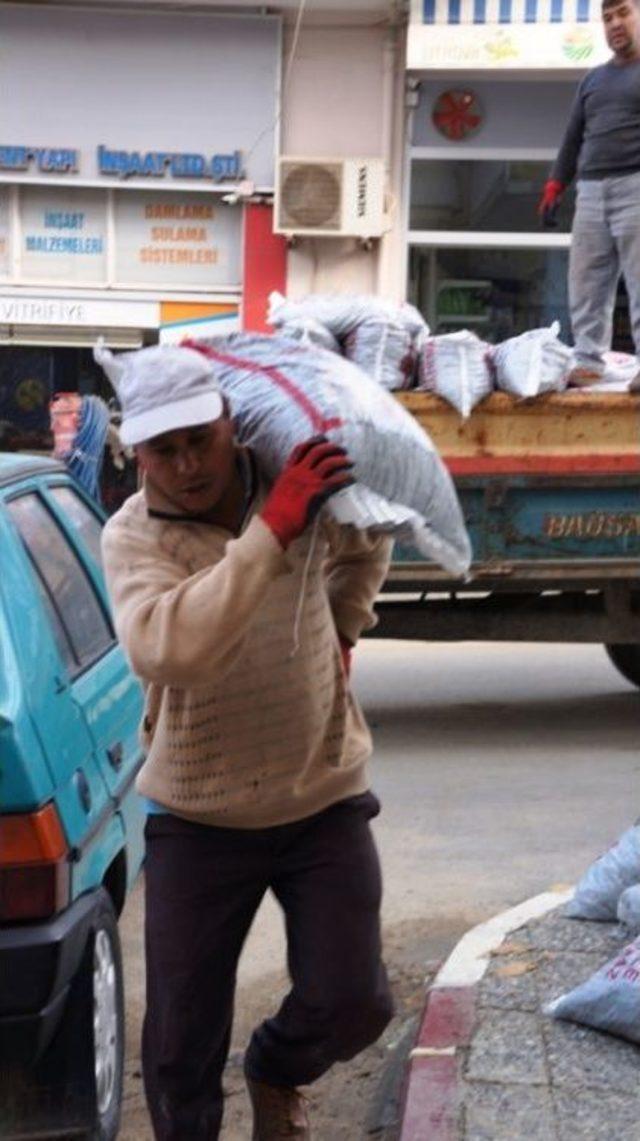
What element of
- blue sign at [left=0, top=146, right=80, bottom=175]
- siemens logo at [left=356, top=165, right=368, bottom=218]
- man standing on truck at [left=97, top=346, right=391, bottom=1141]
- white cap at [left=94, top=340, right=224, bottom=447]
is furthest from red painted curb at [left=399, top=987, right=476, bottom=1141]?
blue sign at [left=0, top=146, right=80, bottom=175]

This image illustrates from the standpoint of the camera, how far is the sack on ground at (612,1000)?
155 inches

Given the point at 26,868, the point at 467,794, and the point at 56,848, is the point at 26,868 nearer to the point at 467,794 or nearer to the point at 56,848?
the point at 56,848

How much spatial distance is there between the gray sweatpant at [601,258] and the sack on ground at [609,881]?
392 cm

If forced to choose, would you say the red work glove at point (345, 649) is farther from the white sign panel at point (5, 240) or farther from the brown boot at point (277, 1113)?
the white sign panel at point (5, 240)

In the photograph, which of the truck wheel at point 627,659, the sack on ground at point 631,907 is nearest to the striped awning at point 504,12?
the truck wheel at point 627,659

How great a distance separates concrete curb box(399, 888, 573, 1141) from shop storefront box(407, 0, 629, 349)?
10.7 meters

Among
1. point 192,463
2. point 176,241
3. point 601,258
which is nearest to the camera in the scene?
point 192,463

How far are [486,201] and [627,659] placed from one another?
7.05 meters

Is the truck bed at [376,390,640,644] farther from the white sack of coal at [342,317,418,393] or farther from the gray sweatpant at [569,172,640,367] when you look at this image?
the gray sweatpant at [569,172,640,367]

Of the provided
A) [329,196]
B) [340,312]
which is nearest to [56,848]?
[340,312]

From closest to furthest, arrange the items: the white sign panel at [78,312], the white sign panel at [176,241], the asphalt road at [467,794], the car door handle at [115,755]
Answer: the car door handle at [115,755]
the asphalt road at [467,794]
the white sign panel at [176,241]
the white sign panel at [78,312]

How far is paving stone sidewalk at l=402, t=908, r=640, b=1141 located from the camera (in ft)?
11.9

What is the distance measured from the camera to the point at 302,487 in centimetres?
281

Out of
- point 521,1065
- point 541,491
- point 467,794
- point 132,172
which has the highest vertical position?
point 132,172
